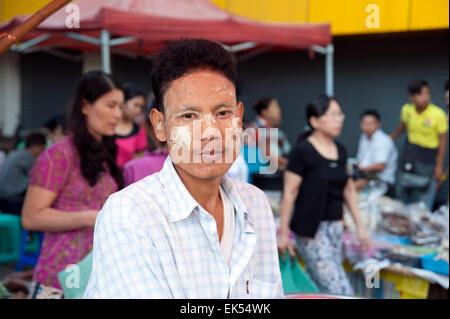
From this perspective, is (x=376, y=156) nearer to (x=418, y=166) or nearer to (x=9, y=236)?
(x=418, y=166)

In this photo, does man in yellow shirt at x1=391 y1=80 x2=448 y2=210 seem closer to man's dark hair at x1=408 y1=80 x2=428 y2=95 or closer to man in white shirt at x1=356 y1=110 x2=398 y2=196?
man's dark hair at x1=408 y1=80 x2=428 y2=95

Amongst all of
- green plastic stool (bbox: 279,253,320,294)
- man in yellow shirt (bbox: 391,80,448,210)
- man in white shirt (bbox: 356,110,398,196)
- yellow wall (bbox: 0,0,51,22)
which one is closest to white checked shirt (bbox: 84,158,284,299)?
yellow wall (bbox: 0,0,51,22)

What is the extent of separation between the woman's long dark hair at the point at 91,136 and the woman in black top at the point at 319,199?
4.49 feet

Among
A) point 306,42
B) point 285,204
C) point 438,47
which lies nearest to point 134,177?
point 285,204

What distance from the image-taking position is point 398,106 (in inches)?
348

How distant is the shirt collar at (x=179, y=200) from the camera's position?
1.13 metres

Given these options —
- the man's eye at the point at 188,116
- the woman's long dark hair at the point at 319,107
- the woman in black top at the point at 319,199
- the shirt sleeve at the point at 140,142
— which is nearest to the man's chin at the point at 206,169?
the man's eye at the point at 188,116

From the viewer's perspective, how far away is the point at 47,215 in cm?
225

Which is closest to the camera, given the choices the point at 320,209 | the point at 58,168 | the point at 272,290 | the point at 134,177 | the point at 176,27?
the point at 272,290

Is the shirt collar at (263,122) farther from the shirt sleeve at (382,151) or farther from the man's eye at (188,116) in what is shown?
the man's eye at (188,116)

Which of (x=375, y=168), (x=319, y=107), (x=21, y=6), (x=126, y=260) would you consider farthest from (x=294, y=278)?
(x=375, y=168)

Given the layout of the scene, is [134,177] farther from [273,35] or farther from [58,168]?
[273,35]

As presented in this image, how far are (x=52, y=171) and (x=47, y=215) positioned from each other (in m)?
0.20

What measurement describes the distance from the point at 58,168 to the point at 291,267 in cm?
184
